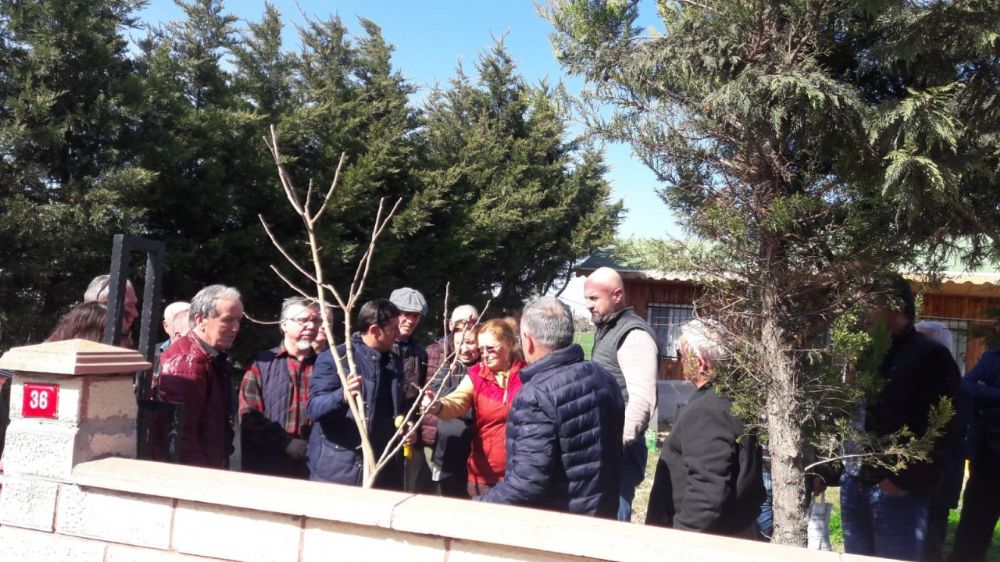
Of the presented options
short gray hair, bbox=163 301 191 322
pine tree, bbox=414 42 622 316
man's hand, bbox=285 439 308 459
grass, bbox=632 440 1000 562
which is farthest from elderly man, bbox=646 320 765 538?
pine tree, bbox=414 42 622 316

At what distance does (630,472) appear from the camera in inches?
169

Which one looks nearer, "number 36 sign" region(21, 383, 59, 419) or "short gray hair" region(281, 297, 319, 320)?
"number 36 sign" region(21, 383, 59, 419)

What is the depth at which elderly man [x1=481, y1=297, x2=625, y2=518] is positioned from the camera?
112 inches

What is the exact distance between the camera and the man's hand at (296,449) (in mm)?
4039

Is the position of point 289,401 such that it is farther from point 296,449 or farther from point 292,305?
point 292,305

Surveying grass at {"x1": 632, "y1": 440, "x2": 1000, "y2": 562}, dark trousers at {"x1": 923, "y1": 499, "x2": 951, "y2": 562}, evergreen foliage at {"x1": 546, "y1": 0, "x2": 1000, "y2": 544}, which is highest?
evergreen foliage at {"x1": 546, "y1": 0, "x2": 1000, "y2": 544}

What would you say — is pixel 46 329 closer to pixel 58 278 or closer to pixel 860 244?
pixel 58 278

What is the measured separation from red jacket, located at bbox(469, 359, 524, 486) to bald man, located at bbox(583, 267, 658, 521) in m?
0.63

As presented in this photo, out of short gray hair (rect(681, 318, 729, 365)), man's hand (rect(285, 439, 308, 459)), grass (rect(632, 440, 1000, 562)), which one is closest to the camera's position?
short gray hair (rect(681, 318, 729, 365))

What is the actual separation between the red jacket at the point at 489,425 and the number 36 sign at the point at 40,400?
1.82m

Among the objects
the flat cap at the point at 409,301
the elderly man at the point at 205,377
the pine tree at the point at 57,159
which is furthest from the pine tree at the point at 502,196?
the elderly man at the point at 205,377

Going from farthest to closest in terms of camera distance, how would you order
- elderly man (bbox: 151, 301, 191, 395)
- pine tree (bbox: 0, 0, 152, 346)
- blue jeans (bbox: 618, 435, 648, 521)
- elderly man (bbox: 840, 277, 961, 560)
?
pine tree (bbox: 0, 0, 152, 346)
elderly man (bbox: 151, 301, 191, 395)
blue jeans (bbox: 618, 435, 648, 521)
elderly man (bbox: 840, 277, 961, 560)

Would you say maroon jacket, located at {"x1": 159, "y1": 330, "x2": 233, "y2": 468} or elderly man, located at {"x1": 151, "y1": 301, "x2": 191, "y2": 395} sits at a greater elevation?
elderly man, located at {"x1": 151, "y1": 301, "x2": 191, "y2": 395}

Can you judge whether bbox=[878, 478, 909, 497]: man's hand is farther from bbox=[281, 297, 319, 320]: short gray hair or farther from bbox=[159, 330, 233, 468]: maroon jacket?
bbox=[159, 330, 233, 468]: maroon jacket
